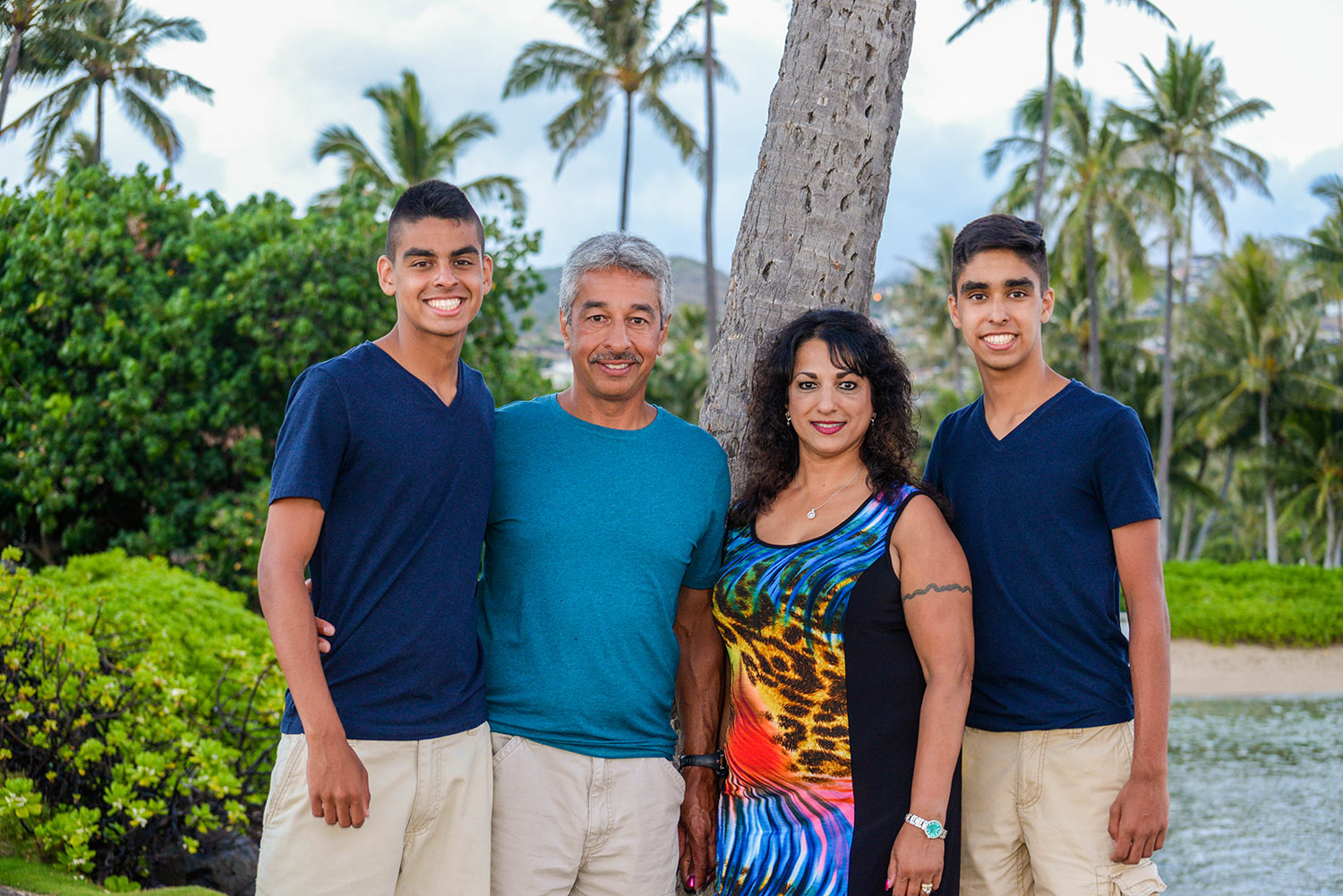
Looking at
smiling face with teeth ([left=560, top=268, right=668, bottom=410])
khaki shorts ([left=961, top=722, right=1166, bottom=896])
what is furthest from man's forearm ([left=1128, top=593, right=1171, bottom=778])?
smiling face with teeth ([left=560, top=268, right=668, bottom=410])

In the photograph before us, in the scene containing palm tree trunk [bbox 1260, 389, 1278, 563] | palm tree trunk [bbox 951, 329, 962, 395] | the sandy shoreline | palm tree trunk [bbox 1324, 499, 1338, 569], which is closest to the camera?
the sandy shoreline

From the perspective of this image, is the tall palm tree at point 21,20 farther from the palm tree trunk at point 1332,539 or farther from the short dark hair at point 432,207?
the palm tree trunk at point 1332,539

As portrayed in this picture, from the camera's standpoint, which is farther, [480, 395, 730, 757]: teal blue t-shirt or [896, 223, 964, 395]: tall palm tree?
[896, 223, 964, 395]: tall palm tree

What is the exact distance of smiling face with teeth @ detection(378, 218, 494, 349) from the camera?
2.81 m

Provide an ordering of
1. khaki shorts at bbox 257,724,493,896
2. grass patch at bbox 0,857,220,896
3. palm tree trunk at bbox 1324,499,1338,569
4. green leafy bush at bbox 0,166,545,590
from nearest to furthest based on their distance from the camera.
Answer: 1. khaki shorts at bbox 257,724,493,896
2. grass patch at bbox 0,857,220,896
3. green leafy bush at bbox 0,166,545,590
4. palm tree trunk at bbox 1324,499,1338,569

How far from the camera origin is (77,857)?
4617 millimetres

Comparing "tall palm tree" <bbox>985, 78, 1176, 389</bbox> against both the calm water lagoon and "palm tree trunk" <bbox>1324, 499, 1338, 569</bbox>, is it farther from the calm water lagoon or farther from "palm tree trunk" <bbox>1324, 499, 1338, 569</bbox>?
the calm water lagoon

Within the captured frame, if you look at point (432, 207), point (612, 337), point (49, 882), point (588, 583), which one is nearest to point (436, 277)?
point (432, 207)

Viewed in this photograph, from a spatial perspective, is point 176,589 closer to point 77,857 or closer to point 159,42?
point 77,857

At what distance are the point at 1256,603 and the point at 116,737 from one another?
2505 centimetres

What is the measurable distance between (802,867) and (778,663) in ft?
1.62

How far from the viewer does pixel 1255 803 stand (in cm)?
1213

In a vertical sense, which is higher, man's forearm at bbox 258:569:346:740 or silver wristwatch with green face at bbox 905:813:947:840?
man's forearm at bbox 258:569:346:740

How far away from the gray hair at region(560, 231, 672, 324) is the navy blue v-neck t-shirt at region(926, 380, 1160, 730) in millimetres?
1058
